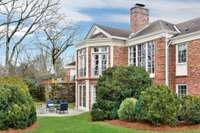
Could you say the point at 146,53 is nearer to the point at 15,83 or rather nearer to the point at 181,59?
the point at 181,59

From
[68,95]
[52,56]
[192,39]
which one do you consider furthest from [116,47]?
[52,56]

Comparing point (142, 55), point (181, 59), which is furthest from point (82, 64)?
point (181, 59)

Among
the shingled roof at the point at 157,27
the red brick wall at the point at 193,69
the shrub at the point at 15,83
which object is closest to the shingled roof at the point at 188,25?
the shingled roof at the point at 157,27

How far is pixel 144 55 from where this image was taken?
1138 inches

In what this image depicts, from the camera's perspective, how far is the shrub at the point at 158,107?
1648 centimetres

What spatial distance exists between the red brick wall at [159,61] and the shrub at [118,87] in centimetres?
570

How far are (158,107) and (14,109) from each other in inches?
261

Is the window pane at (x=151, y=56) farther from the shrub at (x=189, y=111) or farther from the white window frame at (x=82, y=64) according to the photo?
the shrub at (x=189, y=111)

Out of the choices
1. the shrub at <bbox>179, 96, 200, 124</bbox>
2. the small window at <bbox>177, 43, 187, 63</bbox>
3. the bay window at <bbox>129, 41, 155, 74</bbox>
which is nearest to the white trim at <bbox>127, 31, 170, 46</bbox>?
the bay window at <bbox>129, 41, 155, 74</bbox>

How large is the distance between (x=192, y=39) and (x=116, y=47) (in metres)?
7.86

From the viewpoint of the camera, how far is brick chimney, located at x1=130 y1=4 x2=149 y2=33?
32.8 meters

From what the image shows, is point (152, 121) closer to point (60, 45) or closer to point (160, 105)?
point (160, 105)

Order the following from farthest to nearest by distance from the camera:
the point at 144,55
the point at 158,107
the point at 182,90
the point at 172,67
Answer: the point at 144,55, the point at 172,67, the point at 182,90, the point at 158,107

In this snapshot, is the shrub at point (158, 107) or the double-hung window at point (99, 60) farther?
the double-hung window at point (99, 60)
